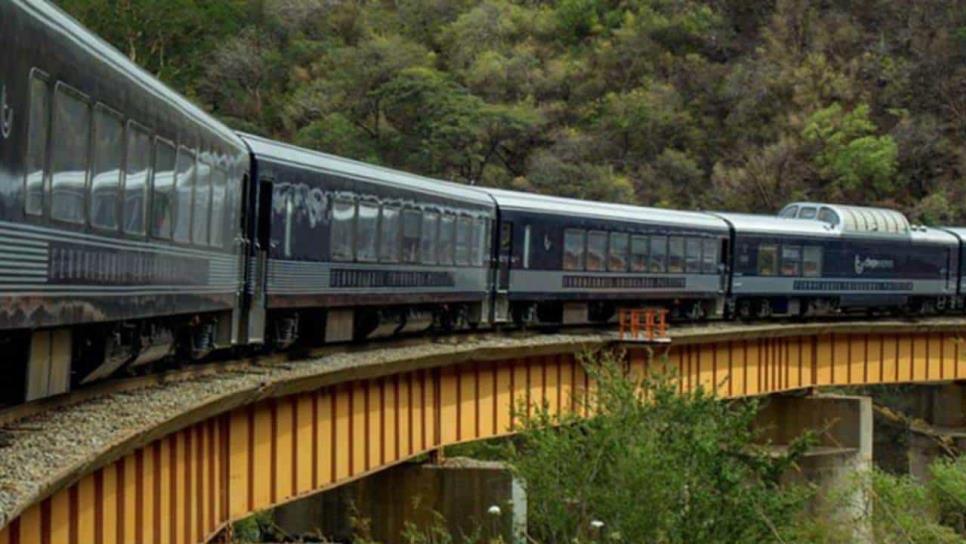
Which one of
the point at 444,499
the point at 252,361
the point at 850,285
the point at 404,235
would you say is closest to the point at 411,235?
the point at 404,235

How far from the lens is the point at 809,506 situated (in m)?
36.6

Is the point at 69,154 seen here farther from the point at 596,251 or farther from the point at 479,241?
the point at 596,251

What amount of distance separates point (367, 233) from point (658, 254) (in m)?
12.6

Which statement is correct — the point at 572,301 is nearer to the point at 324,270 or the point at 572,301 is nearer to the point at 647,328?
the point at 647,328

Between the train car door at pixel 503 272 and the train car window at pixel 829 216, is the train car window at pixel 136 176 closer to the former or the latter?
the train car door at pixel 503 272

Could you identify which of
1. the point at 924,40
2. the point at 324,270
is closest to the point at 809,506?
the point at 324,270

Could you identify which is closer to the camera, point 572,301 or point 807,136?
point 572,301

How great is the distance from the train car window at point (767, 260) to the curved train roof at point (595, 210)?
48.5 inches

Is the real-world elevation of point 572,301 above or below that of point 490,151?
below

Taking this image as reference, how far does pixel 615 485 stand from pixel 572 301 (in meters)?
9.76

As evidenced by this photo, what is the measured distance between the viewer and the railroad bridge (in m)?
10.7

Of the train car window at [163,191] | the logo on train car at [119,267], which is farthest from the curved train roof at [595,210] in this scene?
the train car window at [163,191]

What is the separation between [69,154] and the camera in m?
11.3

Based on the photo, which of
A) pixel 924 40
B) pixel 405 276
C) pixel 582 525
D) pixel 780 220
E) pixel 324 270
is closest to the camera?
pixel 324 270
